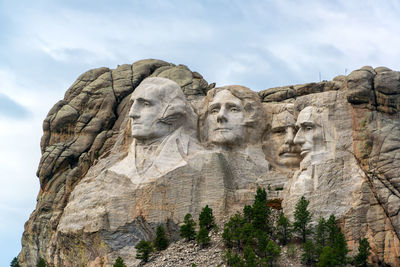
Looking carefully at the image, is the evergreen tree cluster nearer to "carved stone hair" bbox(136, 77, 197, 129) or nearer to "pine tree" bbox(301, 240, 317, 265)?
"pine tree" bbox(301, 240, 317, 265)

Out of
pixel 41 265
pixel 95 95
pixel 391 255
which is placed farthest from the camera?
pixel 95 95

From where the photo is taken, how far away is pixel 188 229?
46281 mm

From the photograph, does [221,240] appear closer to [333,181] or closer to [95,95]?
[333,181]

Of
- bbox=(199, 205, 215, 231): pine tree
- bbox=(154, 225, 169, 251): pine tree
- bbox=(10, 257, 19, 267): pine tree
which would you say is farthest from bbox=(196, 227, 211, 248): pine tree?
bbox=(10, 257, 19, 267): pine tree

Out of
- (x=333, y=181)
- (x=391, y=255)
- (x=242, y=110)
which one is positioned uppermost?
(x=242, y=110)

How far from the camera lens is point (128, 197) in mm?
48000

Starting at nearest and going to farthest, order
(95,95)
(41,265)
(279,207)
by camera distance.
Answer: (279,207)
(41,265)
(95,95)

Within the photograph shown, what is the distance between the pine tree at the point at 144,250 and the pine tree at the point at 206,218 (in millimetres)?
2091

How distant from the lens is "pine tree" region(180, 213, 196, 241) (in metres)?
46.3

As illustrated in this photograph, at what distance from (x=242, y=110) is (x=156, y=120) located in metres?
3.50

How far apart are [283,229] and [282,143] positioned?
4988 mm

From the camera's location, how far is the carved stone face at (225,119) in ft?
161

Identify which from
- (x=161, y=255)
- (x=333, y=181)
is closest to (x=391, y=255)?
(x=333, y=181)

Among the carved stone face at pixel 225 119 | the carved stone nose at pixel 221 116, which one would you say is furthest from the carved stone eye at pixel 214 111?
the carved stone nose at pixel 221 116
